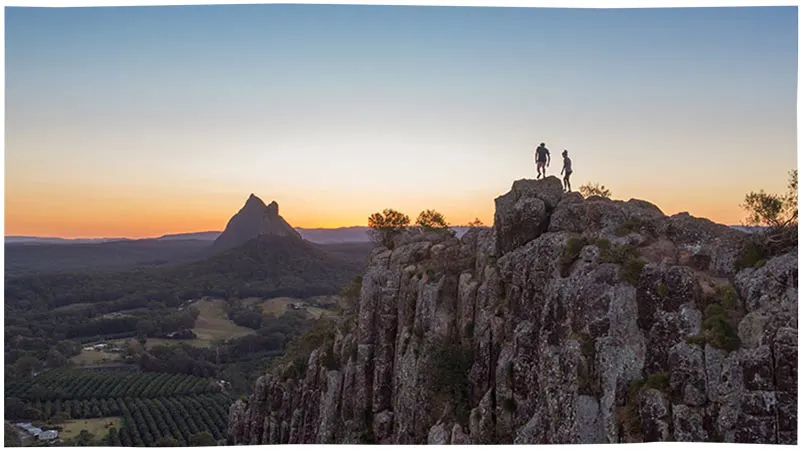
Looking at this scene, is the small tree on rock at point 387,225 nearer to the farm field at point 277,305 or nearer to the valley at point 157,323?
the valley at point 157,323

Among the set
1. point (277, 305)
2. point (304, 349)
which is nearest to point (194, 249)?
point (277, 305)

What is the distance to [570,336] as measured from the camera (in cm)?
1795

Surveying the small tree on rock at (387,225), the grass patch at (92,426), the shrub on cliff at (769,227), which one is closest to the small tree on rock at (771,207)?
the shrub on cliff at (769,227)

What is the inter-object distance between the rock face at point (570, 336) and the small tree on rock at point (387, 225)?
448 cm

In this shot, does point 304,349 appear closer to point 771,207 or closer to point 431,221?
point 431,221

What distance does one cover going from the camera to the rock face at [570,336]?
574 inches

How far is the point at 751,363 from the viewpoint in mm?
14164

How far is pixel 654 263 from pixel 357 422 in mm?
15447

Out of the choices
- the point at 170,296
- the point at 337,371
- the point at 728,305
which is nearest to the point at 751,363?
the point at 728,305

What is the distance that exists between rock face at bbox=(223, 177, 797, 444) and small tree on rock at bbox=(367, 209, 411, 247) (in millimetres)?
4483

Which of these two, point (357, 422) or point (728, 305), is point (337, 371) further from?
point (728, 305)

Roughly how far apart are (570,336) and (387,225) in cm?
2043

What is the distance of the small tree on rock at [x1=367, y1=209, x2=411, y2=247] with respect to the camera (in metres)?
37.3

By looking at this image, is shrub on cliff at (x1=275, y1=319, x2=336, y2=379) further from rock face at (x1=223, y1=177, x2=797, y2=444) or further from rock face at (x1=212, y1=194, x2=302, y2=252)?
rock face at (x1=212, y1=194, x2=302, y2=252)
